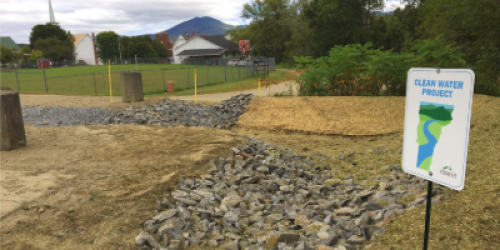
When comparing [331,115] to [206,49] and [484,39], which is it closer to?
[484,39]

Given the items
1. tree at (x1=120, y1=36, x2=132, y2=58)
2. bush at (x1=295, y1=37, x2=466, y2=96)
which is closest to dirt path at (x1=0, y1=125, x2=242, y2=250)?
bush at (x1=295, y1=37, x2=466, y2=96)

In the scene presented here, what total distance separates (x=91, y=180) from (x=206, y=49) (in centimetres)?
8146

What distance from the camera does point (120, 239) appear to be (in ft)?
14.9

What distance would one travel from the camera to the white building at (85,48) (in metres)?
104

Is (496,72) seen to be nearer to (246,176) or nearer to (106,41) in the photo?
(246,176)

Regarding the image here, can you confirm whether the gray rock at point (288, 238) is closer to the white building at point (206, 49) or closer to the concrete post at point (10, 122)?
the concrete post at point (10, 122)

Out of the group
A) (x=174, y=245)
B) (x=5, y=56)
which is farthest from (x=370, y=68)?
(x=5, y=56)

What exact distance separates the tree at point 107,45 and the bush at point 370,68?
3667 inches

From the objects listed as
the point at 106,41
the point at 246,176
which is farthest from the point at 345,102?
the point at 106,41

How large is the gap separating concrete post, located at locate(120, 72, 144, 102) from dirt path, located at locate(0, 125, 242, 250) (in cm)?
569

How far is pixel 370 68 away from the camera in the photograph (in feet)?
42.9

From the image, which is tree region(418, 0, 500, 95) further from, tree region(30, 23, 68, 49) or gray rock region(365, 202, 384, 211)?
tree region(30, 23, 68, 49)

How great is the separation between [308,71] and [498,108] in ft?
23.9

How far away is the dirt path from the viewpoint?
462 cm
